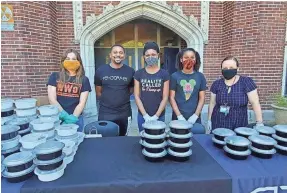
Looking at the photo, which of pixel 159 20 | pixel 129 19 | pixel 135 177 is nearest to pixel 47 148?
pixel 135 177

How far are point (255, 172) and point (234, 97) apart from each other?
1081 millimetres

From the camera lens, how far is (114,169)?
4.26ft

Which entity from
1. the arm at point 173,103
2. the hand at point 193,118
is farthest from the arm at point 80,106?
the hand at point 193,118

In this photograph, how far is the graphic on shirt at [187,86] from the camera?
248 cm

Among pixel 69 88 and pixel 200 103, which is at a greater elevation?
pixel 69 88

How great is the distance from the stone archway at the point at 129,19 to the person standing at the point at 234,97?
364cm

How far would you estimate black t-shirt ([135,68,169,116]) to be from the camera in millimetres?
2502

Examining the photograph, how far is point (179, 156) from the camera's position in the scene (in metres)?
1.37

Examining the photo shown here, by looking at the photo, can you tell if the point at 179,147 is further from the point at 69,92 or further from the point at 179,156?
the point at 69,92

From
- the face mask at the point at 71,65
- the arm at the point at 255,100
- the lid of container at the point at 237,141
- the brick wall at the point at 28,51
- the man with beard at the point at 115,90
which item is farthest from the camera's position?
the brick wall at the point at 28,51

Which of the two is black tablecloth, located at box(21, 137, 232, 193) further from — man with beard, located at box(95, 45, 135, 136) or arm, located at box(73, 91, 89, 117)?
man with beard, located at box(95, 45, 135, 136)

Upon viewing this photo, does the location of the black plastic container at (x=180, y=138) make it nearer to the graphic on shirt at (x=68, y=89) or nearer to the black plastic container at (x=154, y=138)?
the black plastic container at (x=154, y=138)

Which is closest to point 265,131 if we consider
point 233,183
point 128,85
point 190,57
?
point 233,183

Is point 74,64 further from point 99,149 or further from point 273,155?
point 273,155
